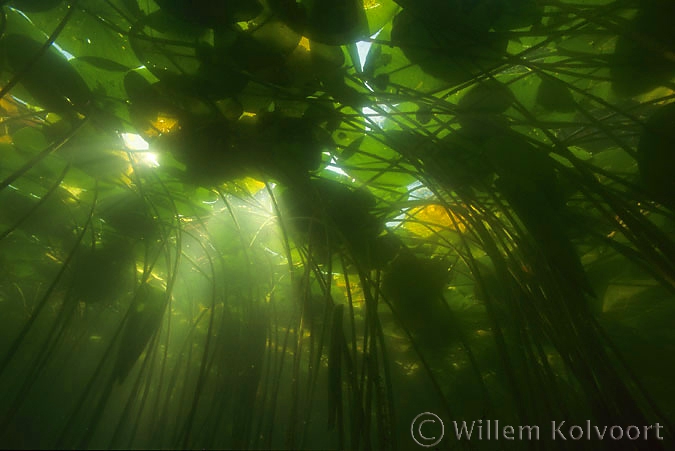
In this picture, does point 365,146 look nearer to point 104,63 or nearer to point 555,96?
point 555,96

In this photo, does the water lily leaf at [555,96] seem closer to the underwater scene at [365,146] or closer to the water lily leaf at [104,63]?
the underwater scene at [365,146]

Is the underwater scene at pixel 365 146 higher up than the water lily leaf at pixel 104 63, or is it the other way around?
the water lily leaf at pixel 104 63

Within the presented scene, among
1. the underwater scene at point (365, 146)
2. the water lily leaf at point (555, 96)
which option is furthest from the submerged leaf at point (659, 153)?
the water lily leaf at point (555, 96)

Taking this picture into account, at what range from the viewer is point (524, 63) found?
853 millimetres

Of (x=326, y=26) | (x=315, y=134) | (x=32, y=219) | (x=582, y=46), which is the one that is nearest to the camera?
(x=326, y=26)

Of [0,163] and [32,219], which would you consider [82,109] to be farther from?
[32,219]

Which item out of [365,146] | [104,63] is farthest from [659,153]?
[104,63]

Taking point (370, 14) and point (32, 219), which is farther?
point (32, 219)

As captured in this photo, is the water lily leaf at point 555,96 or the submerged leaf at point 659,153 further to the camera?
the water lily leaf at point 555,96

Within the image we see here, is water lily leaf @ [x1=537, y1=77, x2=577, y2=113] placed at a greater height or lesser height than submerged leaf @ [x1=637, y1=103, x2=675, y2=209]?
greater

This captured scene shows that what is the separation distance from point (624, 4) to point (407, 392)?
5.18m

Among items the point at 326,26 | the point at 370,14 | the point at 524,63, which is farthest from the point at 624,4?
the point at 326,26

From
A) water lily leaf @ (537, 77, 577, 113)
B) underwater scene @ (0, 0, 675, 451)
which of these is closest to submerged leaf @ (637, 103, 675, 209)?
underwater scene @ (0, 0, 675, 451)

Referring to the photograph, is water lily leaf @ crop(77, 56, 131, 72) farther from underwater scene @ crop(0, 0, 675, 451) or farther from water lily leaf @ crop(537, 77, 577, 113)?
water lily leaf @ crop(537, 77, 577, 113)
